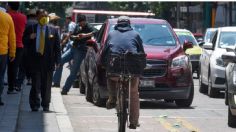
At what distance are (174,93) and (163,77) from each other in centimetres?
41

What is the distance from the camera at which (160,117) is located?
1467 centimetres

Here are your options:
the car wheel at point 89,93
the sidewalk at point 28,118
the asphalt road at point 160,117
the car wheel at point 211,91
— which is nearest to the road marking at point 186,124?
the asphalt road at point 160,117

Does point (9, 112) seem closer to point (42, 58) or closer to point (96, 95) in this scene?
Result: point (42, 58)

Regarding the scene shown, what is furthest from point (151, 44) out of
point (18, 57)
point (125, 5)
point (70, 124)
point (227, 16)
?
point (125, 5)

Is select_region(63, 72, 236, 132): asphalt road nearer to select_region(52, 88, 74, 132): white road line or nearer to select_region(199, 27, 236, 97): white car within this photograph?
select_region(52, 88, 74, 132): white road line

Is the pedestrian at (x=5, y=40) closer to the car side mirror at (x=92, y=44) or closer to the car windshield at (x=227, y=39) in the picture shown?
the car side mirror at (x=92, y=44)

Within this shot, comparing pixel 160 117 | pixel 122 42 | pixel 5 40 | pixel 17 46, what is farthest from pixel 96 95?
pixel 122 42

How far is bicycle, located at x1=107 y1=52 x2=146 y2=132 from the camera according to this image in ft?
37.5

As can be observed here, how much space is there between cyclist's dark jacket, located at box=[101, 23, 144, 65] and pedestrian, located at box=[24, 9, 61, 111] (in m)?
2.46

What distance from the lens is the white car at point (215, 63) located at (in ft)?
64.9

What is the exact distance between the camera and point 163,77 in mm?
16359

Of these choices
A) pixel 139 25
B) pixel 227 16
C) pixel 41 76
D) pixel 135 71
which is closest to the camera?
pixel 135 71

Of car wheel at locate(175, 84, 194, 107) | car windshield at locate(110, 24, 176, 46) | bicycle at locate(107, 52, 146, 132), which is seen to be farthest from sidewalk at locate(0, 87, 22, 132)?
car wheel at locate(175, 84, 194, 107)

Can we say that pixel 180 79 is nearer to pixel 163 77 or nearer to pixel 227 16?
pixel 163 77
